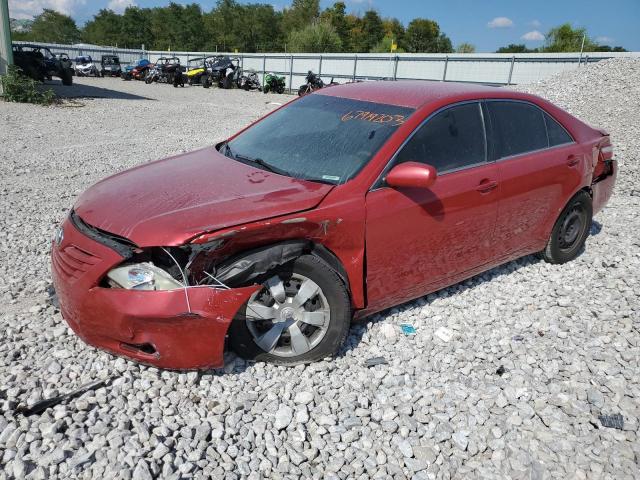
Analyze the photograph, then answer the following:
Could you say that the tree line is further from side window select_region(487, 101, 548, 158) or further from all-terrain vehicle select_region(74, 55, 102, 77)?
side window select_region(487, 101, 548, 158)

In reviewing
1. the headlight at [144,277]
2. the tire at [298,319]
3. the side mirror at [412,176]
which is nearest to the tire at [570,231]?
the side mirror at [412,176]

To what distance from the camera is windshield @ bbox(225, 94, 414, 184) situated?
328 centimetres

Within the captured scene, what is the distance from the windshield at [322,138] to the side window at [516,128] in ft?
2.76

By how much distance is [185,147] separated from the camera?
34.7ft

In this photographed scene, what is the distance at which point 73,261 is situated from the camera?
2.84m

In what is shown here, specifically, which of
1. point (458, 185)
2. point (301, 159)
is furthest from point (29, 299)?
point (458, 185)

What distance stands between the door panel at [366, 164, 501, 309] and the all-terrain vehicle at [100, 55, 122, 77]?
4003cm

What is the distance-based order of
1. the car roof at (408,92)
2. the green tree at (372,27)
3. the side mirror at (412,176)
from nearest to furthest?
the side mirror at (412,176) < the car roof at (408,92) < the green tree at (372,27)

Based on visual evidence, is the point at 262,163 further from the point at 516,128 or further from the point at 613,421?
the point at 613,421

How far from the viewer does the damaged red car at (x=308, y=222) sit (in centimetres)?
268

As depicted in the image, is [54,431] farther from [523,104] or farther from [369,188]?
[523,104]

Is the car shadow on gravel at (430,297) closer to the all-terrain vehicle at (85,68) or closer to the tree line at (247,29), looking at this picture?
the all-terrain vehicle at (85,68)

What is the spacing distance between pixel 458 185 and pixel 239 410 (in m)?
2.04

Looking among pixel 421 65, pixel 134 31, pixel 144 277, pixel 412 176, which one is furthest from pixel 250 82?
pixel 134 31
